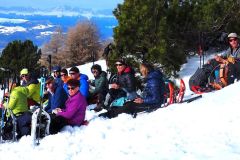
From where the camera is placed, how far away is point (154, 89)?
10516mm

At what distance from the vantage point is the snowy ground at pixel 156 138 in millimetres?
7289

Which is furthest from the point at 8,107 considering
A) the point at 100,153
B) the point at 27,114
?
the point at 100,153

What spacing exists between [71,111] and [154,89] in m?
2.13

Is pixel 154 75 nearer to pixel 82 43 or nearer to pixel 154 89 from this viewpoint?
pixel 154 89

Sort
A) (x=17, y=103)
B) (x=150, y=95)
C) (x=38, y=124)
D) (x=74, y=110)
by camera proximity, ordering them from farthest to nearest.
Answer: (x=150, y=95) → (x=17, y=103) → (x=74, y=110) → (x=38, y=124)

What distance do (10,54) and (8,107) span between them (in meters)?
36.7

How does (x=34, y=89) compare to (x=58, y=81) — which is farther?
(x=58, y=81)

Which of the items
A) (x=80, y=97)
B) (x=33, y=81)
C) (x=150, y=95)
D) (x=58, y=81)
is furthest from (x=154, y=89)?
(x=58, y=81)

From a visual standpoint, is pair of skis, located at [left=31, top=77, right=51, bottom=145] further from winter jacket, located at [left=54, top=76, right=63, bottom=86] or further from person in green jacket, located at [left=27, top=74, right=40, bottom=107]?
winter jacket, located at [left=54, top=76, right=63, bottom=86]

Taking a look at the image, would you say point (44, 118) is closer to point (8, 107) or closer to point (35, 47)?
point (8, 107)

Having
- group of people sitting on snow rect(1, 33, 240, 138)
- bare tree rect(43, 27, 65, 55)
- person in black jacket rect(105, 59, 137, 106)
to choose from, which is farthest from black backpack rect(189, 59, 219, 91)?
bare tree rect(43, 27, 65, 55)

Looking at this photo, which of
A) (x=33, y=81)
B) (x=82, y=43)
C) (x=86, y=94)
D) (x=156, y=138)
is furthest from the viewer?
(x=82, y=43)

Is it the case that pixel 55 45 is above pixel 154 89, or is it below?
below

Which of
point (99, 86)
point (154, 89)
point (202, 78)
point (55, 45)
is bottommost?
point (55, 45)
